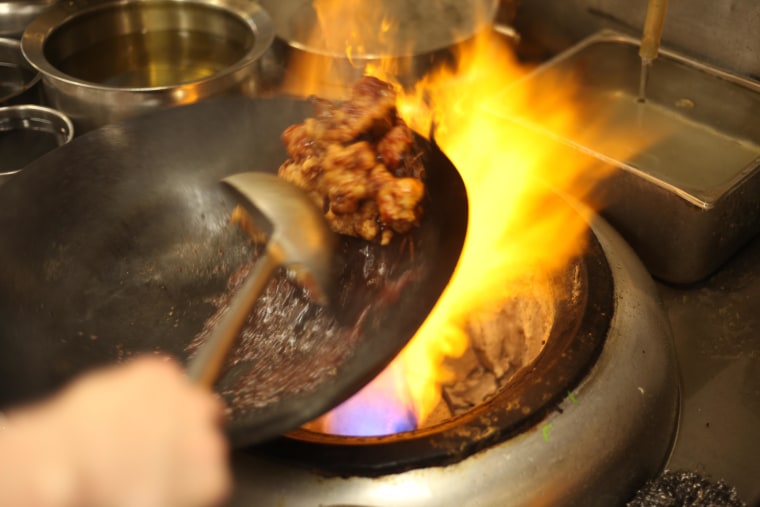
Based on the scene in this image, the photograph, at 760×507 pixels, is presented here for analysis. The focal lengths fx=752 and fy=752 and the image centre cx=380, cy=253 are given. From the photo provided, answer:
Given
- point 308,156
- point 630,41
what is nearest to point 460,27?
point 630,41

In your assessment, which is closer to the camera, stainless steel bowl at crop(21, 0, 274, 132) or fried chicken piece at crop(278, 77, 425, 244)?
fried chicken piece at crop(278, 77, 425, 244)

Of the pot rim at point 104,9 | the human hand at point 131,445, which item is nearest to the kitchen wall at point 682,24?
the pot rim at point 104,9

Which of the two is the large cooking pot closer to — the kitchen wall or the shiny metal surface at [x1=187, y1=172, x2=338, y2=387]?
the kitchen wall

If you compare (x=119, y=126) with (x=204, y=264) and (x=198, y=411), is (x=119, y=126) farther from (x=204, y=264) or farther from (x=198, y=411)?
(x=198, y=411)

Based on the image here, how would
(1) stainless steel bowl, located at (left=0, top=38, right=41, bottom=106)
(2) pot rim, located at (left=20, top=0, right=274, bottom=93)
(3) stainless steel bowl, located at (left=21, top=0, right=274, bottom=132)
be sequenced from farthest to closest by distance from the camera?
(1) stainless steel bowl, located at (left=0, top=38, right=41, bottom=106), (3) stainless steel bowl, located at (left=21, top=0, right=274, bottom=132), (2) pot rim, located at (left=20, top=0, right=274, bottom=93)

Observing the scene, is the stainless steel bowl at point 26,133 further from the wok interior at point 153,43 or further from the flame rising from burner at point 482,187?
the flame rising from burner at point 482,187

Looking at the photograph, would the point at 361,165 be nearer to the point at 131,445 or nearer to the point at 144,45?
the point at 131,445

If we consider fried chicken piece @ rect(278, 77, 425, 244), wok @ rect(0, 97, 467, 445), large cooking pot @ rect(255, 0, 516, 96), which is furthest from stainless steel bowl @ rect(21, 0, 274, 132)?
fried chicken piece @ rect(278, 77, 425, 244)

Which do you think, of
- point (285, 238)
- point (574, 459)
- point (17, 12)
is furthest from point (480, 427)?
point (17, 12)
